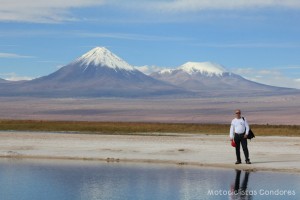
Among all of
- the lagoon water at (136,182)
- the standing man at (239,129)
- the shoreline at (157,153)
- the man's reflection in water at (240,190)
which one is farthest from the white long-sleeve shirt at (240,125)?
the man's reflection in water at (240,190)

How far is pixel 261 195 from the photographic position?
20.2 m

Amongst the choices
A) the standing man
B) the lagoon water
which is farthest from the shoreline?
the lagoon water

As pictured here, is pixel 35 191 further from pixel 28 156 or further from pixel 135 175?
pixel 28 156

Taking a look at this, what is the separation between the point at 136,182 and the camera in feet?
74.6

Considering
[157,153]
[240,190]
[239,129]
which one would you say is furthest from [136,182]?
[157,153]

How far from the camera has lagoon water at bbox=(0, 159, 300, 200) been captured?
66.2ft

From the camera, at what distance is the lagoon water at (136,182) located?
20188 mm

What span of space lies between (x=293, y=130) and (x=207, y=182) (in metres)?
40.7

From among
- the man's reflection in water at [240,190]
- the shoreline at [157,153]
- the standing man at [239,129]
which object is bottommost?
the man's reflection in water at [240,190]

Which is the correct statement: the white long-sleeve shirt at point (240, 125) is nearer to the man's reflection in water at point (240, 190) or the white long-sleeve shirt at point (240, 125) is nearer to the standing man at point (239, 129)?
the standing man at point (239, 129)

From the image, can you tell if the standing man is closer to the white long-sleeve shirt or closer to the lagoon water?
the white long-sleeve shirt

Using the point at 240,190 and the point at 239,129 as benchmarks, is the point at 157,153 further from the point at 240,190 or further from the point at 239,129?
the point at 240,190

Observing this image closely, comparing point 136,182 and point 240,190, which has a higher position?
point 136,182

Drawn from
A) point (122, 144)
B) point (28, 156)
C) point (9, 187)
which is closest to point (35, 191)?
point (9, 187)
